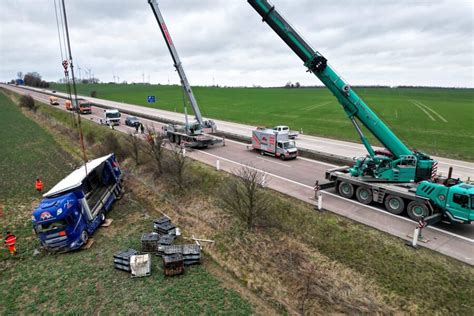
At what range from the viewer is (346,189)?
18.0 metres

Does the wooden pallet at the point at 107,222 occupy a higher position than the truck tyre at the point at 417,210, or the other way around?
the truck tyre at the point at 417,210

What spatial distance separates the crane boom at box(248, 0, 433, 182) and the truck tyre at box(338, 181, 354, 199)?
1.62 metres

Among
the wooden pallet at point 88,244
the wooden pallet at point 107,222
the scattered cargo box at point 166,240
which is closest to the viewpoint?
the scattered cargo box at point 166,240

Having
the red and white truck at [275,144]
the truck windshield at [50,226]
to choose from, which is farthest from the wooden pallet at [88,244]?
the red and white truck at [275,144]

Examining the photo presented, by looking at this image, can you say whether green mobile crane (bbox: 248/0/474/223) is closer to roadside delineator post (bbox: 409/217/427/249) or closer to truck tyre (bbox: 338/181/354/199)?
truck tyre (bbox: 338/181/354/199)

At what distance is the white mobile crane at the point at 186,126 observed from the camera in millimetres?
26014

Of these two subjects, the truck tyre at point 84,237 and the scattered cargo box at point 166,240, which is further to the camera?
the truck tyre at point 84,237

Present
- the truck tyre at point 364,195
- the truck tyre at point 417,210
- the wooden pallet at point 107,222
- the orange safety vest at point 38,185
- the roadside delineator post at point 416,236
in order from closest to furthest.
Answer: the roadside delineator post at point 416,236 → the truck tyre at point 417,210 → the truck tyre at point 364,195 → the wooden pallet at point 107,222 → the orange safety vest at point 38,185

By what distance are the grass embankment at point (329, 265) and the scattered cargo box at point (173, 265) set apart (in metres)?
2.08

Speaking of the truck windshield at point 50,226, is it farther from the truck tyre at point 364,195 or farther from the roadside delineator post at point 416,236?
the roadside delineator post at point 416,236

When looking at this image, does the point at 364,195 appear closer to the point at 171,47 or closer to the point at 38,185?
the point at 171,47

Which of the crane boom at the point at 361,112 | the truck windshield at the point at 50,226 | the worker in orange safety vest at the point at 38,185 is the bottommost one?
the worker in orange safety vest at the point at 38,185

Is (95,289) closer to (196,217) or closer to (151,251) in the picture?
(151,251)

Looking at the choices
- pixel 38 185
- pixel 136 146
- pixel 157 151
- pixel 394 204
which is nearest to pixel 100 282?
pixel 157 151
